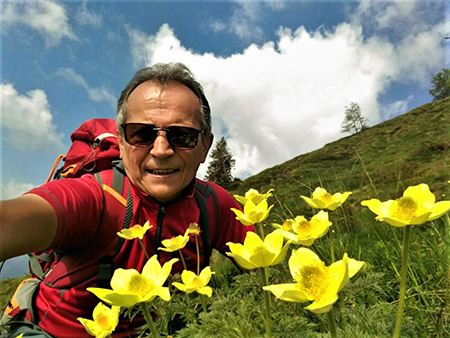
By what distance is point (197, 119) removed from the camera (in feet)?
8.21

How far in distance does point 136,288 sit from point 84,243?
1.22 m

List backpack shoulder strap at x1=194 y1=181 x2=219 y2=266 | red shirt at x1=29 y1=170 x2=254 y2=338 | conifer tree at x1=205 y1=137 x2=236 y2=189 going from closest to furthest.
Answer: red shirt at x1=29 y1=170 x2=254 y2=338 → backpack shoulder strap at x1=194 y1=181 x2=219 y2=266 → conifer tree at x1=205 y1=137 x2=236 y2=189

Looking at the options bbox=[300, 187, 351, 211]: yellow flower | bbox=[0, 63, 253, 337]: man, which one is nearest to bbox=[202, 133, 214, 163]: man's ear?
bbox=[0, 63, 253, 337]: man

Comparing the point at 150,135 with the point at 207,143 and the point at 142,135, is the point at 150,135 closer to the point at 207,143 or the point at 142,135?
the point at 142,135

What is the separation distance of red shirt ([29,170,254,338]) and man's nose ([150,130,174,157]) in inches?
14.0

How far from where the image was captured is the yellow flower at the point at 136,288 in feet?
2.81

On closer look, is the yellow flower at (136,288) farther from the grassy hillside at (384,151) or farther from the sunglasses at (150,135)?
the grassy hillside at (384,151)

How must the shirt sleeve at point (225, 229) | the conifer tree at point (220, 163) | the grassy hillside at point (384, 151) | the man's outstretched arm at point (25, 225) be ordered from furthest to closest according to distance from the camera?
the conifer tree at point (220, 163), the grassy hillside at point (384, 151), the shirt sleeve at point (225, 229), the man's outstretched arm at point (25, 225)

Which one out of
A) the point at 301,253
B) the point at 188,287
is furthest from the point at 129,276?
the point at 301,253

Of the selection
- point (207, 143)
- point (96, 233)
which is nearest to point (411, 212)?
point (96, 233)

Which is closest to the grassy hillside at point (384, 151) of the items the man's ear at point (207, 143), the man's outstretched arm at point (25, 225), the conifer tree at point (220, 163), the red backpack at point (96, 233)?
the man's ear at point (207, 143)

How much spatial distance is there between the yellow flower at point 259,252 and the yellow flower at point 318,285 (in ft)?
0.30

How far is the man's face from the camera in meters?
2.24

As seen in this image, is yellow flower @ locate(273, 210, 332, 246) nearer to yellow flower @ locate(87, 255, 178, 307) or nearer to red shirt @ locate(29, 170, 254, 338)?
yellow flower @ locate(87, 255, 178, 307)
